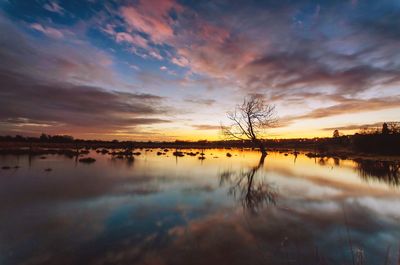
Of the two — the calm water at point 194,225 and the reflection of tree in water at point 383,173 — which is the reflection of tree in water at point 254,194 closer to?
the calm water at point 194,225

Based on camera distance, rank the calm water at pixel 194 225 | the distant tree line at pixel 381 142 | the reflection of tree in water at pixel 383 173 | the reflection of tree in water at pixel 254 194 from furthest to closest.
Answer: the distant tree line at pixel 381 142
the reflection of tree in water at pixel 383 173
the reflection of tree in water at pixel 254 194
the calm water at pixel 194 225

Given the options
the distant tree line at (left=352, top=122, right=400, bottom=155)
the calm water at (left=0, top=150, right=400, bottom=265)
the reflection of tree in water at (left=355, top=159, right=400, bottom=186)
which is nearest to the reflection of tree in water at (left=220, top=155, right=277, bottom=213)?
the calm water at (left=0, top=150, right=400, bottom=265)

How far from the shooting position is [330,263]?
457 centimetres

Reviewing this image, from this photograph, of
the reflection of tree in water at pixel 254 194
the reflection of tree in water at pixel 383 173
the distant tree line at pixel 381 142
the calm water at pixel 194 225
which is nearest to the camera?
the calm water at pixel 194 225

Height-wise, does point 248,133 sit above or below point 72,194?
above

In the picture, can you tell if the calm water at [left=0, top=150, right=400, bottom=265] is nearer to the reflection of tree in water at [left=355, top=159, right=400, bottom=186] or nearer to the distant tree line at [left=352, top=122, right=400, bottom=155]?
the reflection of tree in water at [left=355, top=159, right=400, bottom=186]

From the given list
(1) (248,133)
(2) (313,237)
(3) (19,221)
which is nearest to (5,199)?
(3) (19,221)

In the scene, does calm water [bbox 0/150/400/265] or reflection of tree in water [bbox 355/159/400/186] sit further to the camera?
reflection of tree in water [bbox 355/159/400/186]

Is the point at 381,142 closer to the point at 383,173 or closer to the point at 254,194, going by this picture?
the point at 383,173

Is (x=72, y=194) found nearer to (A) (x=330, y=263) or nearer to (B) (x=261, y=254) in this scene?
(B) (x=261, y=254)

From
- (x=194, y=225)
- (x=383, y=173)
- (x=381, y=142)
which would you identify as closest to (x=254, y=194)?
(x=194, y=225)

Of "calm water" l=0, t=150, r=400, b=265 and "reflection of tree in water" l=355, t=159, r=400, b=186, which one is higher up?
"calm water" l=0, t=150, r=400, b=265

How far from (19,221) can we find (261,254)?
6.72m

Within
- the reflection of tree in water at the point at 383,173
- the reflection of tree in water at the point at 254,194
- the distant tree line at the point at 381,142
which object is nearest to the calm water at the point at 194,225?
the reflection of tree in water at the point at 254,194
